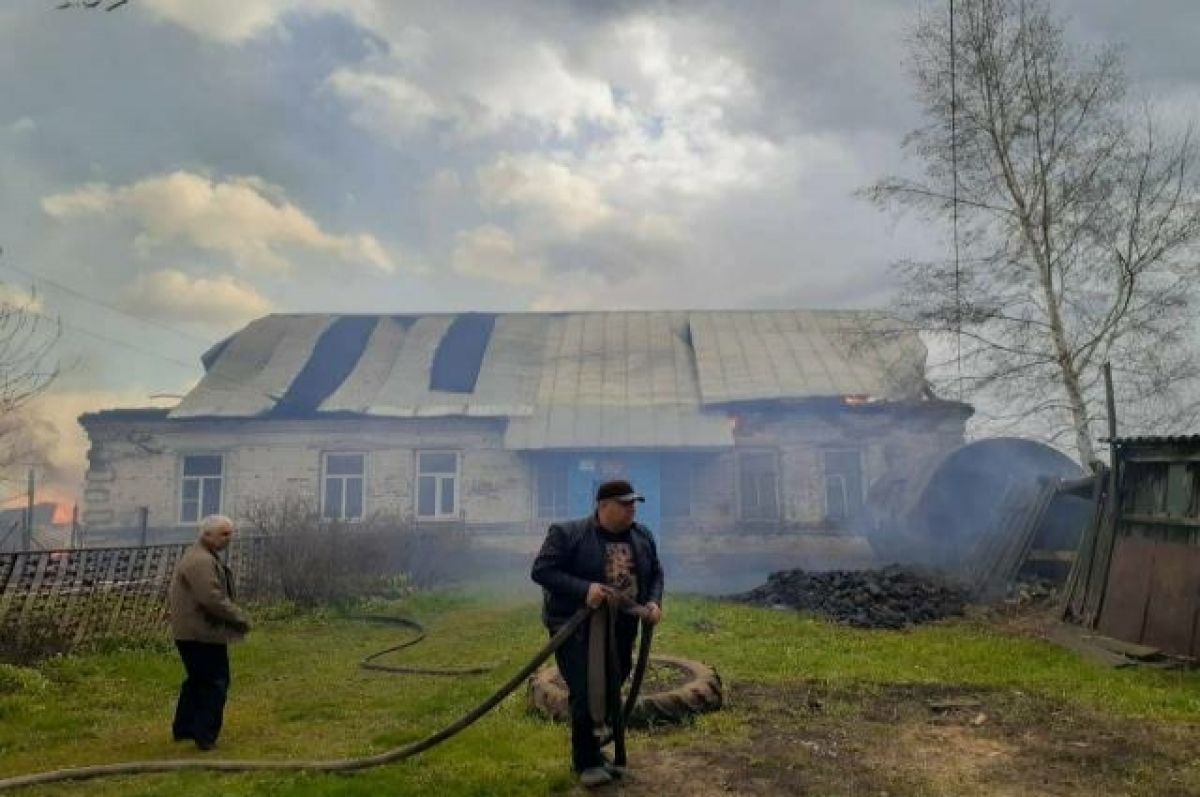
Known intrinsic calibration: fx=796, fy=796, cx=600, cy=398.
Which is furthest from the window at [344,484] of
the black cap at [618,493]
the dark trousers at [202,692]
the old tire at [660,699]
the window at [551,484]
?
the black cap at [618,493]

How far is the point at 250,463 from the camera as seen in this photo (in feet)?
79.0

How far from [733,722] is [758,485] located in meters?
18.7

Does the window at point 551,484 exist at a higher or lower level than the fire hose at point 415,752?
higher

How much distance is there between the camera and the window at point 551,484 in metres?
24.2

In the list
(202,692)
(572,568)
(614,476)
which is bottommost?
(202,692)

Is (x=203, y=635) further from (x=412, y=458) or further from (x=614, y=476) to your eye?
(x=412, y=458)

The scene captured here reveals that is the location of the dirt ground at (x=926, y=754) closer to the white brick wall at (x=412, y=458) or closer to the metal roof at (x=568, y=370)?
the metal roof at (x=568, y=370)

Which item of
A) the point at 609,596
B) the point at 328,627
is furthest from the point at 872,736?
the point at 328,627

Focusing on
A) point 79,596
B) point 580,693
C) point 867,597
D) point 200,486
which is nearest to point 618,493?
point 580,693

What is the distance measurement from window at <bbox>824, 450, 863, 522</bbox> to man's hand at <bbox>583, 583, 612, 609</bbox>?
20.7 metres

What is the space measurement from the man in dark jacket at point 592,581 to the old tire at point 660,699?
1.28 meters

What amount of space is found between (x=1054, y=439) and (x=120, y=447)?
24.8 m

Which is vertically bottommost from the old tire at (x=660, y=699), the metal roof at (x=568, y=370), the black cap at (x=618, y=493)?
the old tire at (x=660, y=699)

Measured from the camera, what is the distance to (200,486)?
24047 mm
